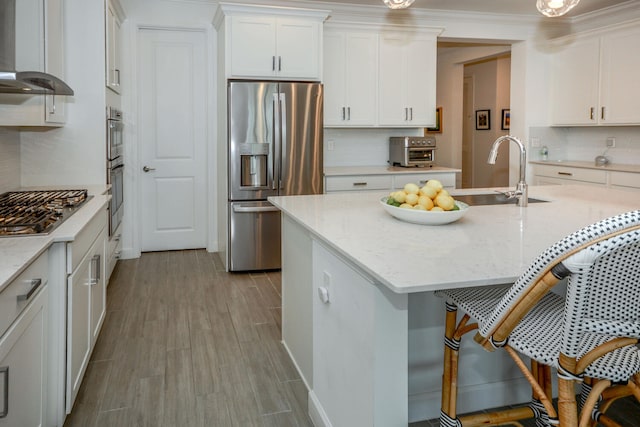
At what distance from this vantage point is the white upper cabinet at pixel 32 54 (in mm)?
2758

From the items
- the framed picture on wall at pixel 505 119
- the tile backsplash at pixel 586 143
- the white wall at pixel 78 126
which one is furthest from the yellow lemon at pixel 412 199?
the framed picture on wall at pixel 505 119

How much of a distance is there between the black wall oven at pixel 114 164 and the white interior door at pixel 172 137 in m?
0.43

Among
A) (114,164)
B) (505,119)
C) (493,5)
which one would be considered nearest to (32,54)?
(114,164)

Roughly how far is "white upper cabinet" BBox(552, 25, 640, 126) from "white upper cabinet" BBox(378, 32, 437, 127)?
151cm

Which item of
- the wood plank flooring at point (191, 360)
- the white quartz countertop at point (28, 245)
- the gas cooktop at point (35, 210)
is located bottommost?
the wood plank flooring at point (191, 360)

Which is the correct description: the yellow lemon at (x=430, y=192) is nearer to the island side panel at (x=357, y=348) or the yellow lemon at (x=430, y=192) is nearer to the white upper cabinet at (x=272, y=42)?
the island side panel at (x=357, y=348)

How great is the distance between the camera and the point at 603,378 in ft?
4.38

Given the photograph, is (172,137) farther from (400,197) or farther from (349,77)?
(400,197)

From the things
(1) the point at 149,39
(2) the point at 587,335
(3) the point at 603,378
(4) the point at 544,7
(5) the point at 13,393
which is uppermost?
(1) the point at 149,39

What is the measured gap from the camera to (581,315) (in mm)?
1208

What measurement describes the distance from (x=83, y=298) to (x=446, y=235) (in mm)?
1647

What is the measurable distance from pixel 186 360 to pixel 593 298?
7.54ft

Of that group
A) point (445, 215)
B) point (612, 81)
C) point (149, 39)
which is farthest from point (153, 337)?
point (612, 81)

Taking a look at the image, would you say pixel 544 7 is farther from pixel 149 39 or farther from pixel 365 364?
pixel 149 39
